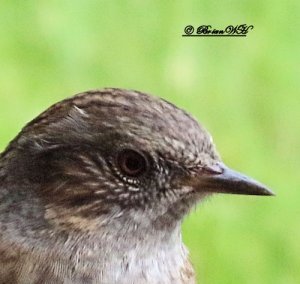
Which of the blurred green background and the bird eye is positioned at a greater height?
the blurred green background

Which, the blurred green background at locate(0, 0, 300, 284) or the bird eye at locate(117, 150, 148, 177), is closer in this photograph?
the bird eye at locate(117, 150, 148, 177)

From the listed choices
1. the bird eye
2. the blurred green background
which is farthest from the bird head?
the blurred green background

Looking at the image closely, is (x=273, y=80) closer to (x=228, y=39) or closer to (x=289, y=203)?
(x=228, y=39)

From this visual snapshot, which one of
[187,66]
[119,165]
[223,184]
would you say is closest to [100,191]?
[119,165]

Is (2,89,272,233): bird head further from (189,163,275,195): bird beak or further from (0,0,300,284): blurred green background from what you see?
(0,0,300,284): blurred green background

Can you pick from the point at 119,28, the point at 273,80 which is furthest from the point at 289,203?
the point at 119,28

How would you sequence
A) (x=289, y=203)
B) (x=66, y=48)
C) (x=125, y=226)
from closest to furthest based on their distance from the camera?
(x=125, y=226)
(x=289, y=203)
(x=66, y=48)

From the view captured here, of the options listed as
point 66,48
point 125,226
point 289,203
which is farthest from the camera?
point 66,48
